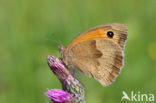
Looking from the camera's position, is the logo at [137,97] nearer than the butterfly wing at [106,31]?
No

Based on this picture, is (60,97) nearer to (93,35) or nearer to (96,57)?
(96,57)

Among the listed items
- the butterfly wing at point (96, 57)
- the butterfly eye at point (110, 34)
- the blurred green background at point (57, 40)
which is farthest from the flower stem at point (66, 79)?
the blurred green background at point (57, 40)

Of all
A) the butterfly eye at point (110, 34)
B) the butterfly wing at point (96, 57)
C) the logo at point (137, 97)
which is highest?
the butterfly eye at point (110, 34)

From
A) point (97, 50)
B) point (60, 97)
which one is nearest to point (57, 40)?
point (97, 50)

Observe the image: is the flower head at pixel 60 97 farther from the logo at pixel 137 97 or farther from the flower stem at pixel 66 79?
the logo at pixel 137 97

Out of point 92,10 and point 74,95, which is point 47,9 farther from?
point 74,95

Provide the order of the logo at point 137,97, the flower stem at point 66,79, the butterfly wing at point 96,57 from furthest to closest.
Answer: the logo at point 137,97
the butterfly wing at point 96,57
the flower stem at point 66,79

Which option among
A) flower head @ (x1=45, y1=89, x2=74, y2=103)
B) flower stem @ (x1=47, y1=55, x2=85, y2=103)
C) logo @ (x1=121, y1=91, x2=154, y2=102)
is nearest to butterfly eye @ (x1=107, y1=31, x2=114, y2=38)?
flower stem @ (x1=47, y1=55, x2=85, y2=103)
